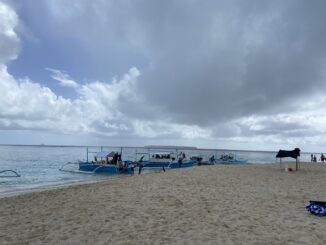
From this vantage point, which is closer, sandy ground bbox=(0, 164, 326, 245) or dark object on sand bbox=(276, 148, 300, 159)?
sandy ground bbox=(0, 164, 326, 245)

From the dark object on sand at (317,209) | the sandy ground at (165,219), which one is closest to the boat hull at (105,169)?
the sandy ground at (165,219)

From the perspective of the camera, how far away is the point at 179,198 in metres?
12.5

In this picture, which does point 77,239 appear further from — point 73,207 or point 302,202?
point 302,202

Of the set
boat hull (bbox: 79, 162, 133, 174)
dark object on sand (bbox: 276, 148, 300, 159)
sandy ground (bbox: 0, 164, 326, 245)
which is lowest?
boat hull (bbox: 79, 162, 133, 174)

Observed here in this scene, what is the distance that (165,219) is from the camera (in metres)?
9.02

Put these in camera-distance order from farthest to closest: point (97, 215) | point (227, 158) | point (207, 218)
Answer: point (227, 158)
point (97, 215)
point (207, 218)

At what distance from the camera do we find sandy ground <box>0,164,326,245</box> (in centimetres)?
726

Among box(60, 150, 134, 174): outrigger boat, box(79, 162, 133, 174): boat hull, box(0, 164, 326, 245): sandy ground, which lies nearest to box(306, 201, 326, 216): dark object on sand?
box(0, 164, 326, 245): sandy ground

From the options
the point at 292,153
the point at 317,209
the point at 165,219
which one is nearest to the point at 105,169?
the point at 292,153

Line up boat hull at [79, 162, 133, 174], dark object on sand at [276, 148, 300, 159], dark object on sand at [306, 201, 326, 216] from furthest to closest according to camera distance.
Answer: boat hull at [79, 162, 133, 174] → dark object on sand at [276, 148, 300, 159] → dark object on sand at [306, 201, 326, 216]

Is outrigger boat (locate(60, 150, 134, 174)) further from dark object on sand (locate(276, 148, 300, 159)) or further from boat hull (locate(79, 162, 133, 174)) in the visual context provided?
dark object on sand (locate(276, 148, 300, 159))

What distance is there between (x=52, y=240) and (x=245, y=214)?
565 centimetres

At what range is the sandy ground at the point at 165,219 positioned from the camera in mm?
7258

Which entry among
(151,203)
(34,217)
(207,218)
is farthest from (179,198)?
(34,217)
